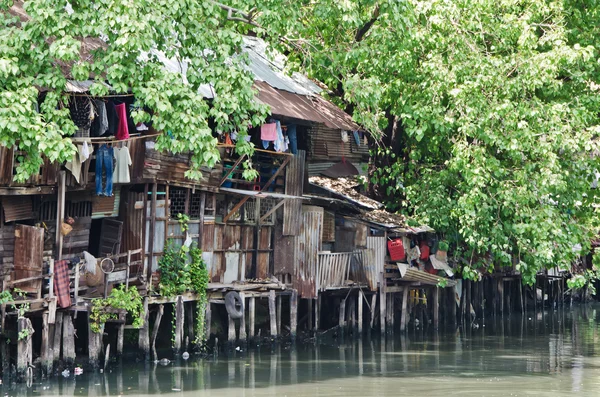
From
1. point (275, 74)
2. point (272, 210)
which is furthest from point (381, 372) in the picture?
point (275, 74)

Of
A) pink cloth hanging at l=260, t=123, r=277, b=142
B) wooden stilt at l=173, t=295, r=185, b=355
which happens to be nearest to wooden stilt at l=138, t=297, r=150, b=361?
wooden stilt at l=173, t=295, r=185, b=355

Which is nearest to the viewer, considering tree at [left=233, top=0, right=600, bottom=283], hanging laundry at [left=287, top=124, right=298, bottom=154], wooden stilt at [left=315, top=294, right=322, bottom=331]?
tree at [left=233, top=0, right=600, bottom=283]

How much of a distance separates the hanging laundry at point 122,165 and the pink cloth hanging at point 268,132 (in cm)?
381

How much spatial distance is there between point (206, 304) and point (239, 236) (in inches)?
77.8

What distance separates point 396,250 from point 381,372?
6547 mm

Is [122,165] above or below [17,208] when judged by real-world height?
above

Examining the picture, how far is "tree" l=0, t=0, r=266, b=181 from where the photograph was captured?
15086 mm

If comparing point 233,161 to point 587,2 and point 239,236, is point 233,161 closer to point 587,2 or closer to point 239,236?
point 239,236

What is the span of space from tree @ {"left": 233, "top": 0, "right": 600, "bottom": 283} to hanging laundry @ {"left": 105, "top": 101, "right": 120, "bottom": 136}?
378cm

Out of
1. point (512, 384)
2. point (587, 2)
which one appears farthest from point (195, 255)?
point (587, 2)

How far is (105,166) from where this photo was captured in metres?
19.7

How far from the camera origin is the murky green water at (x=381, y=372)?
59.1 feet

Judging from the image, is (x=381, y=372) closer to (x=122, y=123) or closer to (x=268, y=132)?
(x=268, y=132)

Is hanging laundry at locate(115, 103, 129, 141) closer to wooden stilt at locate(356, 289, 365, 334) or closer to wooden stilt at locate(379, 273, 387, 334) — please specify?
wooden stilt at locate(356, 289, 365, 334)
